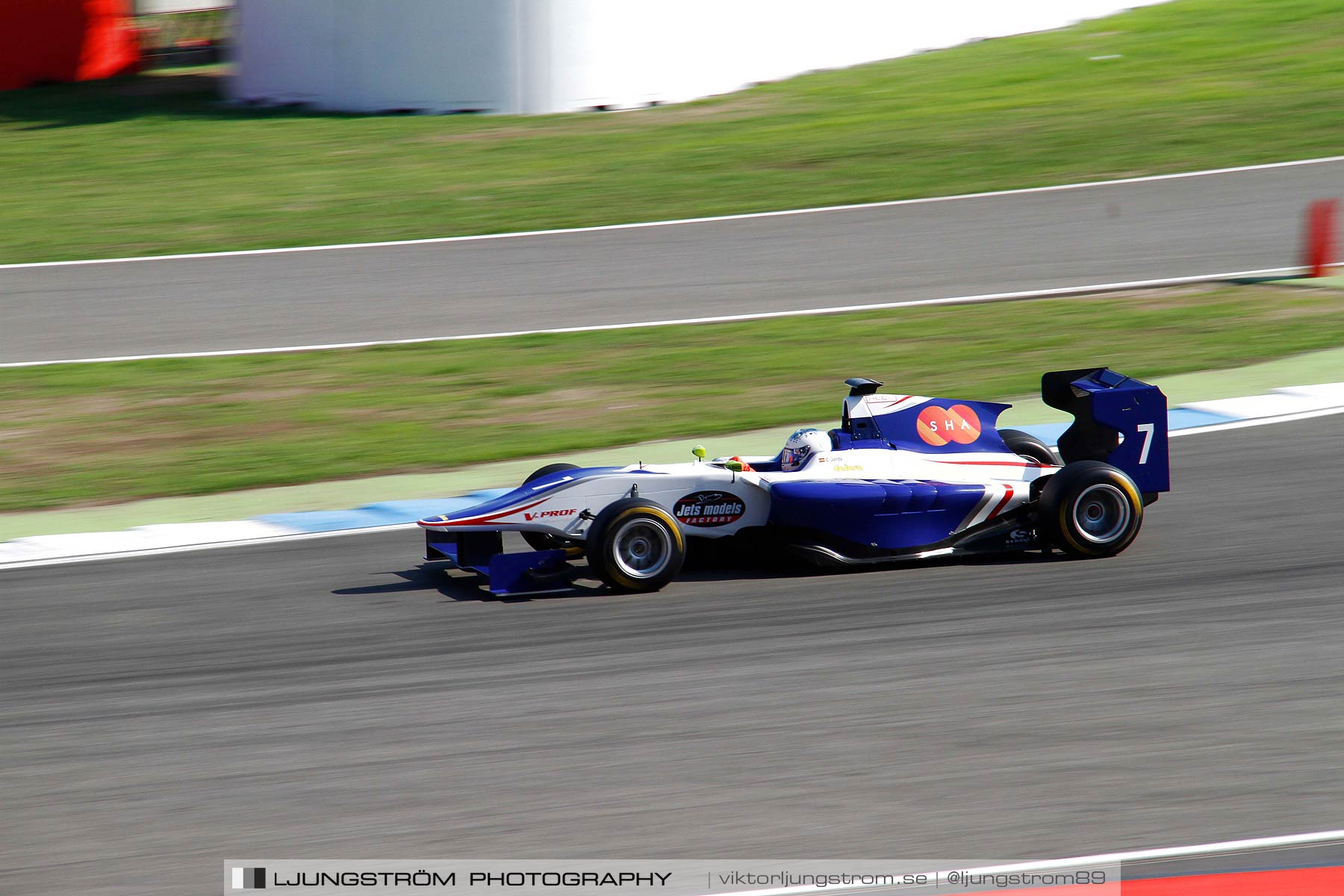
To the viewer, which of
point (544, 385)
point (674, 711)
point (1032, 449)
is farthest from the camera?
point (544, 385)

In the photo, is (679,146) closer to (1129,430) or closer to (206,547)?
(206,547)

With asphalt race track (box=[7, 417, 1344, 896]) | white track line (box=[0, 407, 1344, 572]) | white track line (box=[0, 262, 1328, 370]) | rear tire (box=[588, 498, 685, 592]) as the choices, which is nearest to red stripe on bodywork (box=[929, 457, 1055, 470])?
asphalt race track (box=[7, 417, 1344, 896])

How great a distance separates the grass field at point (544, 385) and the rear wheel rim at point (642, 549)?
2.94m

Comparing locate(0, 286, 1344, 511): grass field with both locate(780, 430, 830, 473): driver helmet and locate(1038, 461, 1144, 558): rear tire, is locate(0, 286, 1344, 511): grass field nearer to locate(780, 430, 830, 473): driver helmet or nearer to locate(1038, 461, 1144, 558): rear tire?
locate(780, 430, 830, 473): driver helmet

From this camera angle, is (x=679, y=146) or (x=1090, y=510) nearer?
(x=1090, y=510)

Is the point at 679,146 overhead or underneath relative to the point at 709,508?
overhead

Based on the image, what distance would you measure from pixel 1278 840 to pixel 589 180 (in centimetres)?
1575

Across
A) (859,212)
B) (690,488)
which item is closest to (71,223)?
(859,212)

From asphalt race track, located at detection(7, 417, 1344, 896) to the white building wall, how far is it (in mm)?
15772

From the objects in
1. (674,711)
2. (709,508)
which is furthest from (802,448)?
(674,711)

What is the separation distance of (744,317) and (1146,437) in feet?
20.4

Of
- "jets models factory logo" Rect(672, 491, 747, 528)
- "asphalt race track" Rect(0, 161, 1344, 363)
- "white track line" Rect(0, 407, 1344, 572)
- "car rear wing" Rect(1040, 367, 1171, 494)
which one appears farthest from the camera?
"asphalt race track" Rect(0, 161, 1344, 363)

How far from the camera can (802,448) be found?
288 inches

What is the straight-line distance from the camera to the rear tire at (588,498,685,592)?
6.89 meters
